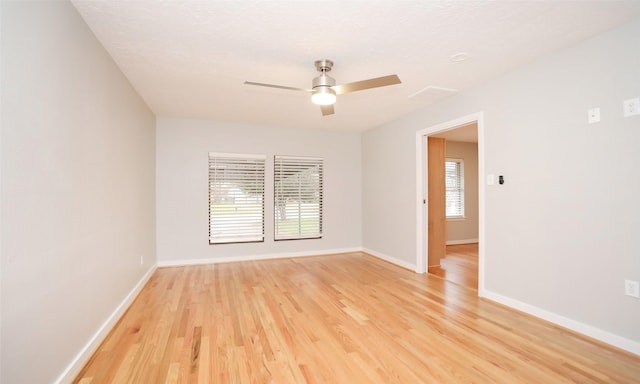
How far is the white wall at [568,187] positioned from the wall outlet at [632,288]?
31mm

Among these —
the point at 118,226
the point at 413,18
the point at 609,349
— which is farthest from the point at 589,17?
the point at 118,226

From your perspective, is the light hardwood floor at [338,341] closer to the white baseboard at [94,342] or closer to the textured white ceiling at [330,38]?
the white baseboard at [94,342]

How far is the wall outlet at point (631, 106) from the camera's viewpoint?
216 centimetres

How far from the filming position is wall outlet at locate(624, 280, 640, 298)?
7.08 feet

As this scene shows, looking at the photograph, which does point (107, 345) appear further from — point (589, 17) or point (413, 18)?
point (589, 17)

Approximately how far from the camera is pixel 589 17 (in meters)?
2.14

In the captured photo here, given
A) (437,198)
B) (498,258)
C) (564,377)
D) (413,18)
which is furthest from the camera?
(437,198)

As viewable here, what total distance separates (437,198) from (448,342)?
120 inches

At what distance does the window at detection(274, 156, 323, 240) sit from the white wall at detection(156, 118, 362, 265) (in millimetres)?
125

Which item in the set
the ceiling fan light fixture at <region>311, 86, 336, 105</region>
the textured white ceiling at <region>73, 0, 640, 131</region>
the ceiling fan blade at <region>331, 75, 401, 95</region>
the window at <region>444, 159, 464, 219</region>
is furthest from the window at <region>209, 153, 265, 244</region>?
the window at <region>444, 159, 464, 219</region>

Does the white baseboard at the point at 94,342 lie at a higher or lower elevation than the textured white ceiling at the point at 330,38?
lower

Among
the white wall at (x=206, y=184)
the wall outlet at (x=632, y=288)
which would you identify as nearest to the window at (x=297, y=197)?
the white wall at (x=206, y=184)

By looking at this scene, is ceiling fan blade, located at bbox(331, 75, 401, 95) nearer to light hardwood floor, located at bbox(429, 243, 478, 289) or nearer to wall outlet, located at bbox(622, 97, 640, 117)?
wall outlet, located at bbox(622, 97, 640, 117)

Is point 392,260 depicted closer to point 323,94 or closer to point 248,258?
point 248,258
